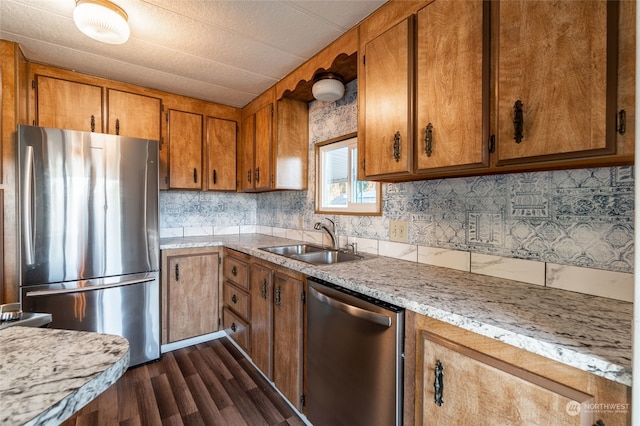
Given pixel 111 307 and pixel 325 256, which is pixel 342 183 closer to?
pixel 325 256

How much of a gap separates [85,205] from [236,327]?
1.45 metres

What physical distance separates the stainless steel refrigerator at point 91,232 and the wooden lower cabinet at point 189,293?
0.14 meters

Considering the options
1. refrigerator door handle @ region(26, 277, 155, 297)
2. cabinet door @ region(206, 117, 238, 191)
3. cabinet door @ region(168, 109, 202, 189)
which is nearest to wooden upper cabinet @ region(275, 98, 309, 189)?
cabinet door @ region(206, 117, 238, 191)

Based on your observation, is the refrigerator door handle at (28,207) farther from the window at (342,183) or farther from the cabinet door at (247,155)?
the window at (342,183)

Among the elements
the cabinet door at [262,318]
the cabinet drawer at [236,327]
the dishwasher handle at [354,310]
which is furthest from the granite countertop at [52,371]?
the cabinet drawer at [236,327]

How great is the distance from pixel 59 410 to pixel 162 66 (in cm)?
237

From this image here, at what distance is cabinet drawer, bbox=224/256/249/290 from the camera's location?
215 cm

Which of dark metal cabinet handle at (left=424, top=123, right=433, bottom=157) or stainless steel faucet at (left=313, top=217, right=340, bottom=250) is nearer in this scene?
dark metal cabinet handle at (left=424, top=123, right=433, bottom=157)

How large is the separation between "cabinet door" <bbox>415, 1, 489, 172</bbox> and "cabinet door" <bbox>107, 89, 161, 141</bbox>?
234 cm

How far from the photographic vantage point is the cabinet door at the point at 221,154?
286 centimetres

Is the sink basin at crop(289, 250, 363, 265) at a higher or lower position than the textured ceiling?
lower

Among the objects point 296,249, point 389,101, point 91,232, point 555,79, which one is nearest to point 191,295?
point 91,232

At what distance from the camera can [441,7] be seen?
3.81ft

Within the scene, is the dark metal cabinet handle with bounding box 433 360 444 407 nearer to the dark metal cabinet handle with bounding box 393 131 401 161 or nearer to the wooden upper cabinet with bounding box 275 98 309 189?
the dark metal cabinet handle with bounding box 393 131 401 161
